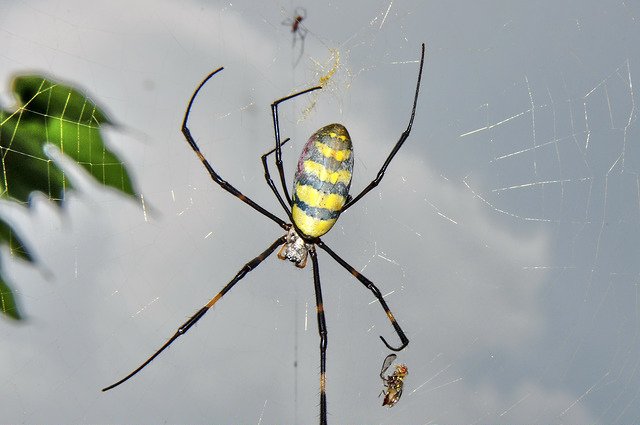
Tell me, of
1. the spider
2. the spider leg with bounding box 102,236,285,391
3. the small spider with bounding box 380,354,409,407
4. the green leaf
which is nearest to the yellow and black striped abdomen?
the spider

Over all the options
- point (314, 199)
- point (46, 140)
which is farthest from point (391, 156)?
point (46, 140)

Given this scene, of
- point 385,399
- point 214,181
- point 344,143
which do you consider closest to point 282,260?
point 214,181

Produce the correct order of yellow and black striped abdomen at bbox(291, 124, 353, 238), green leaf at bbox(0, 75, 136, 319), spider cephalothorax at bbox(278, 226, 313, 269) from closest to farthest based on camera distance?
green leaf at bbox(0, 75, 136, 319) < yellow and black striped abdomen at bbox(291, 124, 353, 238) < spider cephalothorax at bbox(278, 226, 313, 269)

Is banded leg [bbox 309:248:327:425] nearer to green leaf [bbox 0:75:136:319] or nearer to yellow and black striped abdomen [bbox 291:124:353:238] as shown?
yellow and black striped abdomen [bbox 291:124:353:238]

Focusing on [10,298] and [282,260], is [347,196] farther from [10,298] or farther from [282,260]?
[10,298]

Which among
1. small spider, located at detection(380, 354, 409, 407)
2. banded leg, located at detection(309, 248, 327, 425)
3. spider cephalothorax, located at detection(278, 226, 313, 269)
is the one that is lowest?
small spider, located at detection(380, 354, 409, 407)

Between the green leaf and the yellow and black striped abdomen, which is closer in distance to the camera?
the green leaf
